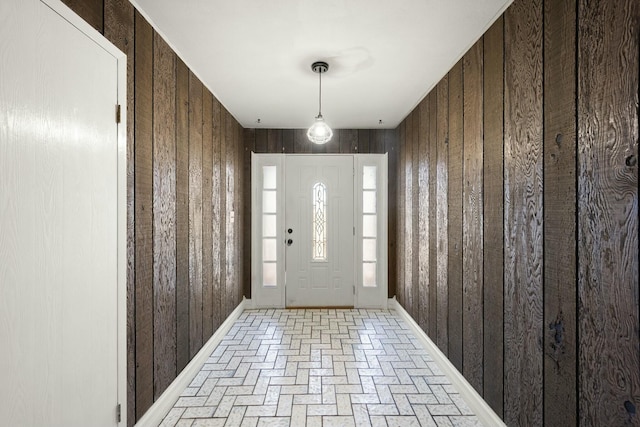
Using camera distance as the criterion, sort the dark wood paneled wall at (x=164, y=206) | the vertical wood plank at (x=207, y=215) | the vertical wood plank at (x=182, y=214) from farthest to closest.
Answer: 1. the vertical wood plank at (x=207, y=215)
2. the vertical wood plank at (x=182, y=214)
3. the dark wood paneled wall at (x=164, y=206)

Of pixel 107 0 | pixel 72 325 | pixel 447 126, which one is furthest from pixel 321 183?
pixel 72 325

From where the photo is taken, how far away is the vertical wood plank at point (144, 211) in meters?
2.01

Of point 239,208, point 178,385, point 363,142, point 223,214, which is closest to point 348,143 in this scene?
point 363,142

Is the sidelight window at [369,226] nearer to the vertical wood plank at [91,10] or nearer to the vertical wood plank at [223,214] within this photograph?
the vertical wood plank at [223,214]

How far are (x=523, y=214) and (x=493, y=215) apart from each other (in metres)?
0.33

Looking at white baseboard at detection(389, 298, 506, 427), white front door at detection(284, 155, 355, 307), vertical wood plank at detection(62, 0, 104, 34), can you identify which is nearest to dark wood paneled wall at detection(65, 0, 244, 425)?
vertical wood plank at detection(62, 0, 104, 34)

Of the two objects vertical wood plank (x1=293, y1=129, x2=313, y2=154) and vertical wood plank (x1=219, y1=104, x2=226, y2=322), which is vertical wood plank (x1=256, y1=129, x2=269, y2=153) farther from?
vertical wood plank (x1=219, y1=104, x2=226, y2=322)

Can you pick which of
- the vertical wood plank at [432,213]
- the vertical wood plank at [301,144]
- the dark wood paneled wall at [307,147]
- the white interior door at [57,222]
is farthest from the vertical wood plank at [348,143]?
the white interior door at [57,222]

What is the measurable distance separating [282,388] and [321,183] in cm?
285

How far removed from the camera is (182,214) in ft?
8.87

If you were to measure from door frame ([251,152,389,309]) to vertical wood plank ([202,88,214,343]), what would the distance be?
1397 millimetres

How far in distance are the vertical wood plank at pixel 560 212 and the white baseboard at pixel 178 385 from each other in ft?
7.31

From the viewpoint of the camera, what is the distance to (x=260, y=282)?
484cm

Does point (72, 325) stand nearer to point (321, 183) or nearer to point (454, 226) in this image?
point (454, 226)
